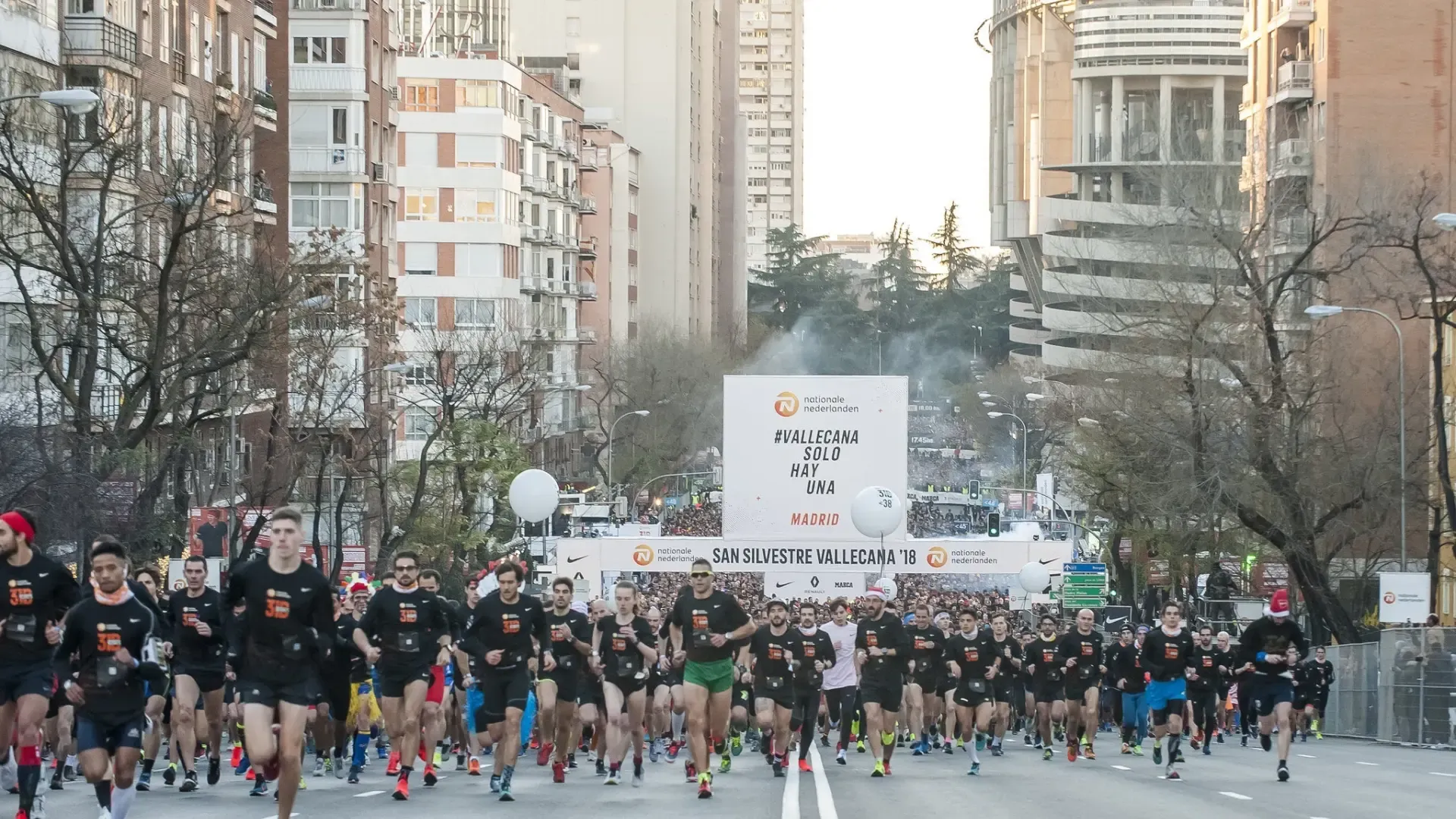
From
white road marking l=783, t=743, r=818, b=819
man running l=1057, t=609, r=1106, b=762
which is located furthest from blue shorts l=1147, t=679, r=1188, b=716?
white road marking l=783, t=743, r=818, b=819

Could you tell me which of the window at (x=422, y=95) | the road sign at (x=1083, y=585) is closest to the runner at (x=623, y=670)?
the road sign at (x=1083, y=585)

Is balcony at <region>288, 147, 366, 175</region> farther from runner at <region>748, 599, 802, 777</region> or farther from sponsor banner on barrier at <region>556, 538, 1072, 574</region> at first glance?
runner at <region>748, 599, 802, 777</region>

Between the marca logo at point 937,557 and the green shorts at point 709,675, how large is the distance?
23832mm

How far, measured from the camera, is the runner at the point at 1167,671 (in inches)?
823

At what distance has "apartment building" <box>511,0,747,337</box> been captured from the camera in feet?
460

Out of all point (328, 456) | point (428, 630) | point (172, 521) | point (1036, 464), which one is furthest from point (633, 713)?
point (1036, 464)

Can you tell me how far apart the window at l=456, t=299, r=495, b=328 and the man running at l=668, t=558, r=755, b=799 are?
71.3 meters

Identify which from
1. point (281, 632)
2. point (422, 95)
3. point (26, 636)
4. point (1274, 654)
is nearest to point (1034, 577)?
point (1274, 654)

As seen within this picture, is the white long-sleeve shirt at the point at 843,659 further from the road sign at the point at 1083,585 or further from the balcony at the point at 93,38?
the road sign at the point at 1083,585

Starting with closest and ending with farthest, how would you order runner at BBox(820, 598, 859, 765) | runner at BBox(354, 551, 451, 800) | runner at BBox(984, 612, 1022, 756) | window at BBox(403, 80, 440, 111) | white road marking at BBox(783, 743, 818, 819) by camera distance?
white road marking at BBox(783, 743, 818, 819) < runner at BBox(354, 551, 451, 800) < runner at BBox(820, 598, 859, 765) < runner at BBox(984, 612, 1022, 756) < window at BBox(403, 80, 440, 111)

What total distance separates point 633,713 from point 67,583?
653 centimetres

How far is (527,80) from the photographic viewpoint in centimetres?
10281

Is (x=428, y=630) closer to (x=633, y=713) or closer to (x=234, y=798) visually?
(x=234, y=798)

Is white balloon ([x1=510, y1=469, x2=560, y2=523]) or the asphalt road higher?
white balloon ([x1=510, y1=469, x2=560, y2=523])
